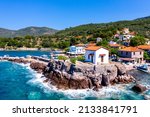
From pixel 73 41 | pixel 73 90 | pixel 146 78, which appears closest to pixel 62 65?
pixel 73 90

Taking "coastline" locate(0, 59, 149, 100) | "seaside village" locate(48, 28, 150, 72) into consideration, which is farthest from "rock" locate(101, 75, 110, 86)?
"seaside village" locate(48, 28, 150, 72)

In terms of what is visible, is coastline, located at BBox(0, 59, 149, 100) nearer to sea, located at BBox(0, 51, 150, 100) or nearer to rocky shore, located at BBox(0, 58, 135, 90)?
sea, located at BBox(0, 51, 150, 100)

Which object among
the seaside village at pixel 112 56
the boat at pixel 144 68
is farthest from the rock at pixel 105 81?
the boat at pixel 144 68

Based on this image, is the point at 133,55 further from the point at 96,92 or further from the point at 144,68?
the point at 96,92

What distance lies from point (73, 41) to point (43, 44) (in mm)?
21189

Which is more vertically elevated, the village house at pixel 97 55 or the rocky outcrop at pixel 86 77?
the village house at pixel 97 55

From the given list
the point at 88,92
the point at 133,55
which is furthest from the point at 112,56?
the point at 88,92

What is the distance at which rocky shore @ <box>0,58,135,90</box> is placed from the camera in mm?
35950

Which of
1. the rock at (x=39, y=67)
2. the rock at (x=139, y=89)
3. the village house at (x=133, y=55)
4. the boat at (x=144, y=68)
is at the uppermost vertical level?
the village house at (x=133, y=55)

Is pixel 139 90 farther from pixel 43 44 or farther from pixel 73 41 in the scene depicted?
pixel 43 44

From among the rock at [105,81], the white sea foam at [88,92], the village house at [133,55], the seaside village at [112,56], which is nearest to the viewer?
the white sea foam at [88,92]

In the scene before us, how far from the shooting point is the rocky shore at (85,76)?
36.0m

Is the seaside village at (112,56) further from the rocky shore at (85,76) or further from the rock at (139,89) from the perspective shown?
the rock at (139,89)

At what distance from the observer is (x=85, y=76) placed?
36.9 m
